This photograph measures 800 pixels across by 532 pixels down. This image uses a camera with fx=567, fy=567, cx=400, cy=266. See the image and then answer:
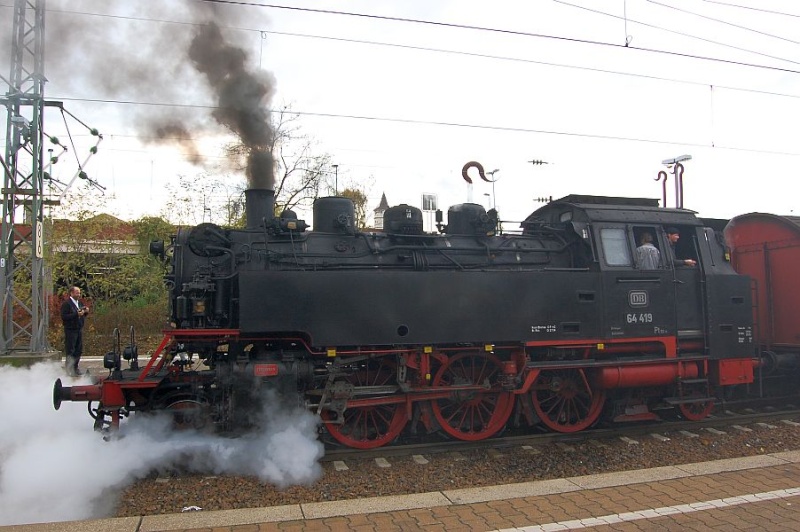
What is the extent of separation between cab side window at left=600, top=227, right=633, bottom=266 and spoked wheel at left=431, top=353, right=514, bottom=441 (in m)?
2.14

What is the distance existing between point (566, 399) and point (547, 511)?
3.40 meters

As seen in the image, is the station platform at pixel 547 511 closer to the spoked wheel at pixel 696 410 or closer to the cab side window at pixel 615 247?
the spoked wheel at pixel 696 410

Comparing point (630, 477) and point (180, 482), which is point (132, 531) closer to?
point (180, 482)

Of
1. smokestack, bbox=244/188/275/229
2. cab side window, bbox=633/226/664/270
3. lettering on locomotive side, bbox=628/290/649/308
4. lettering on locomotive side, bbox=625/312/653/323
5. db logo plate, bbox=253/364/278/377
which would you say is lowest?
db logo plate, bbox=253/364/278/377

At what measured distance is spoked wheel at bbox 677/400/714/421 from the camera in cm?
797

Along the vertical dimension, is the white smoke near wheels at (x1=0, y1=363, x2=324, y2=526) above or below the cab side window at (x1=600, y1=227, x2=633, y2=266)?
below

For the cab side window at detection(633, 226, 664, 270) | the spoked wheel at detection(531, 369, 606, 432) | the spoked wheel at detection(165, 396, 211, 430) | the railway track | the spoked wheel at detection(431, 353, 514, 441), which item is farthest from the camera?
the cab side window at detection(633, 226, 664, 270)

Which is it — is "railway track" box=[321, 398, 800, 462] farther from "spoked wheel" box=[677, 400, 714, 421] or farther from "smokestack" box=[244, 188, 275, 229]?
"smokestack" box=[244, 188, 275, 229]

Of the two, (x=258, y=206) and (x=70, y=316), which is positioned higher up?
(x=258, y=206)

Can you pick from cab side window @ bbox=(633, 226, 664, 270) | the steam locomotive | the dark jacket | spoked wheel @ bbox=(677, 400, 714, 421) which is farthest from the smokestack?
spoked wheel @ bbox=(677, 400, 714, 421)

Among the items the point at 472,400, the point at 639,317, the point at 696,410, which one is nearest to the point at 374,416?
the point at 472,400

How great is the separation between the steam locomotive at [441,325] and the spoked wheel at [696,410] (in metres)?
0.03

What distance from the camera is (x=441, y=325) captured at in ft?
22.3

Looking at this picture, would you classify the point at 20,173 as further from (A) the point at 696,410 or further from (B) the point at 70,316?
(A) the point at 696,410
